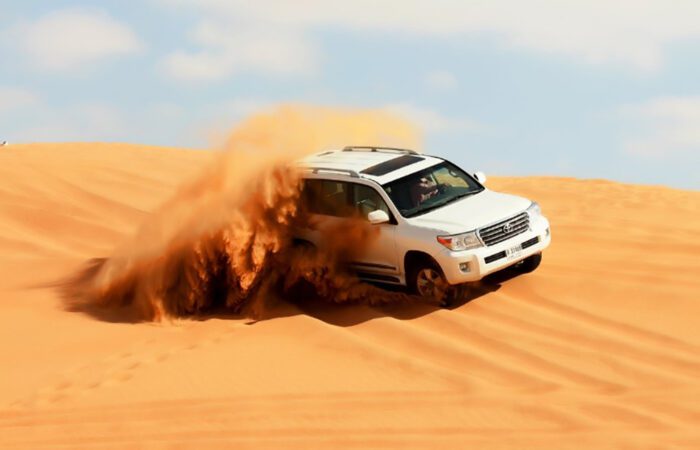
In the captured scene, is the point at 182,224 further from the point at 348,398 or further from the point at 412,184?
the point at 348,398

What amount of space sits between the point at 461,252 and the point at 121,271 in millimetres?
4654


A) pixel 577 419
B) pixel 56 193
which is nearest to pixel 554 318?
pixel 577 419

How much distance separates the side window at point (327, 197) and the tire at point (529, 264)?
237 cm

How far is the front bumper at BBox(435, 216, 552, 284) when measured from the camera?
37.4 ft

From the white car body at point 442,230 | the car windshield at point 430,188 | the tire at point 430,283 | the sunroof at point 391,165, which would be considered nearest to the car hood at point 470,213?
the white car body at point 442,230

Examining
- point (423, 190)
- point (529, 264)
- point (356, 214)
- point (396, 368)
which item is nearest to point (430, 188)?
point (423, 190)

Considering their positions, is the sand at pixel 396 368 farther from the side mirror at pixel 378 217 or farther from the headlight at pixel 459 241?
the side mirror at pixel 378 217

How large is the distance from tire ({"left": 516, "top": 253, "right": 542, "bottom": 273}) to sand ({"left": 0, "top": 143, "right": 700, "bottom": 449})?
6.3 inches

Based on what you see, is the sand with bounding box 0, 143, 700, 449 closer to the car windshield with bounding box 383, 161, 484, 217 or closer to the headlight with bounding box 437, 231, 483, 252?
the headlight with bounding box 437, 231, 483, 252

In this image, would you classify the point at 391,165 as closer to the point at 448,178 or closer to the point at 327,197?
the point at 448,178

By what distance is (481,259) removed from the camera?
11430mm

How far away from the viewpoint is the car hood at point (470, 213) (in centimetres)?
1162

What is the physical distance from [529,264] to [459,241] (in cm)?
176

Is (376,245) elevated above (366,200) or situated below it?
below
